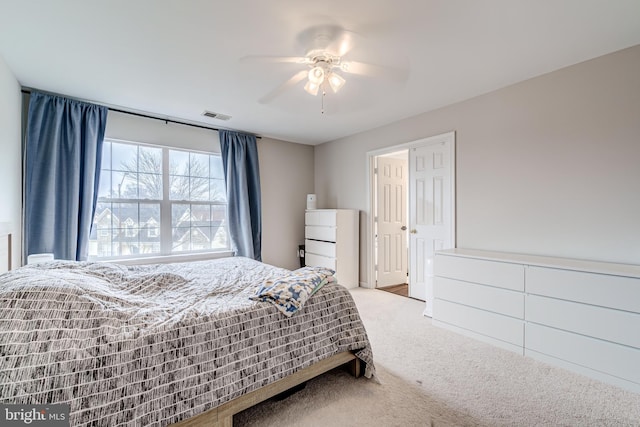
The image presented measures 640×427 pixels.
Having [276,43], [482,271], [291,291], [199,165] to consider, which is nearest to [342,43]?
[276,43]

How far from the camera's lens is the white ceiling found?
5.56ft

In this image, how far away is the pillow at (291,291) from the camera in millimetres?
1660

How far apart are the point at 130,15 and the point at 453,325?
11.9 feet

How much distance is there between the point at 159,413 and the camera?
1170 millimetres

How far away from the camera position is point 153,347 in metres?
1.23

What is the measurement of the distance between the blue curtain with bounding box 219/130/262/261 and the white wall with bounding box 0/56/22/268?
2.03 meters

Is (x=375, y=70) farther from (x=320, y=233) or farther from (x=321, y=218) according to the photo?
(x=320, y=233)

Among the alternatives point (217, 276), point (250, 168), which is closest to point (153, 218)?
point (250, 168)

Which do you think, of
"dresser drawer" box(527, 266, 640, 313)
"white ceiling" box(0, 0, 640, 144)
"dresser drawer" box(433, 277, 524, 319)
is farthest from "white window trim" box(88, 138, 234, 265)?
"dresser drawer" box(527, 266, 640, 313)

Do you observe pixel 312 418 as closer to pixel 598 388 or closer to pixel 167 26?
pixel 598 388

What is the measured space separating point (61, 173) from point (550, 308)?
15.7 feet

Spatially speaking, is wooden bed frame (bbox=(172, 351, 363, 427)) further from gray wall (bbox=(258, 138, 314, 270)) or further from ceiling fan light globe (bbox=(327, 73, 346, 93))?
gray wall (bbox=(258, 138, 314, 270))

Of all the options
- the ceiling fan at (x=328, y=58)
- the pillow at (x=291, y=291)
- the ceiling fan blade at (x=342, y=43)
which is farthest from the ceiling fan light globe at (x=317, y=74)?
the pillow at (x=291, y=291)

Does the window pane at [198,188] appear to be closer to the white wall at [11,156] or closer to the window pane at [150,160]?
the window pane at [150,160]
